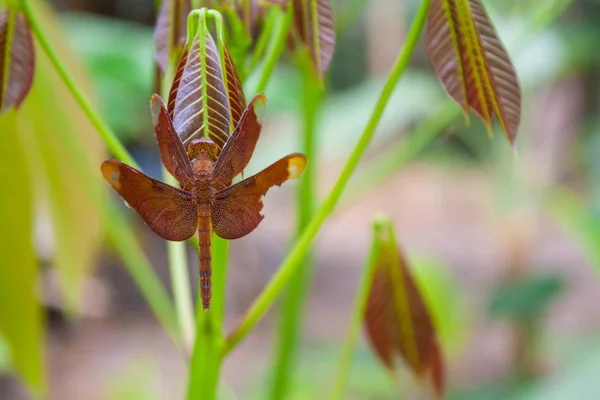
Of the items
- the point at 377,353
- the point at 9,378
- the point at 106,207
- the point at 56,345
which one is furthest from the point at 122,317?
the point at 377,353

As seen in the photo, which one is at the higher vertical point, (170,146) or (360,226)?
(360,226)

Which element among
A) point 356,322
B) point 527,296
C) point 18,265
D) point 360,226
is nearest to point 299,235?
point 356,322

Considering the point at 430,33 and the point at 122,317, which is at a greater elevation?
the point at 122,317

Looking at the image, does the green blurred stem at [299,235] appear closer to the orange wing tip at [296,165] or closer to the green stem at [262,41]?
the green stem at [262,41]

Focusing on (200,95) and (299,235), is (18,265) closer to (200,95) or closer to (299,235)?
(299,235)

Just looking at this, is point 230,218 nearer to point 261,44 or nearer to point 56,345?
point 261,44

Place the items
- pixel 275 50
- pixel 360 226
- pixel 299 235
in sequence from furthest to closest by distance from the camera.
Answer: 1. pixel 360 226
2. pixel 299 235
3. pixel 275 50
